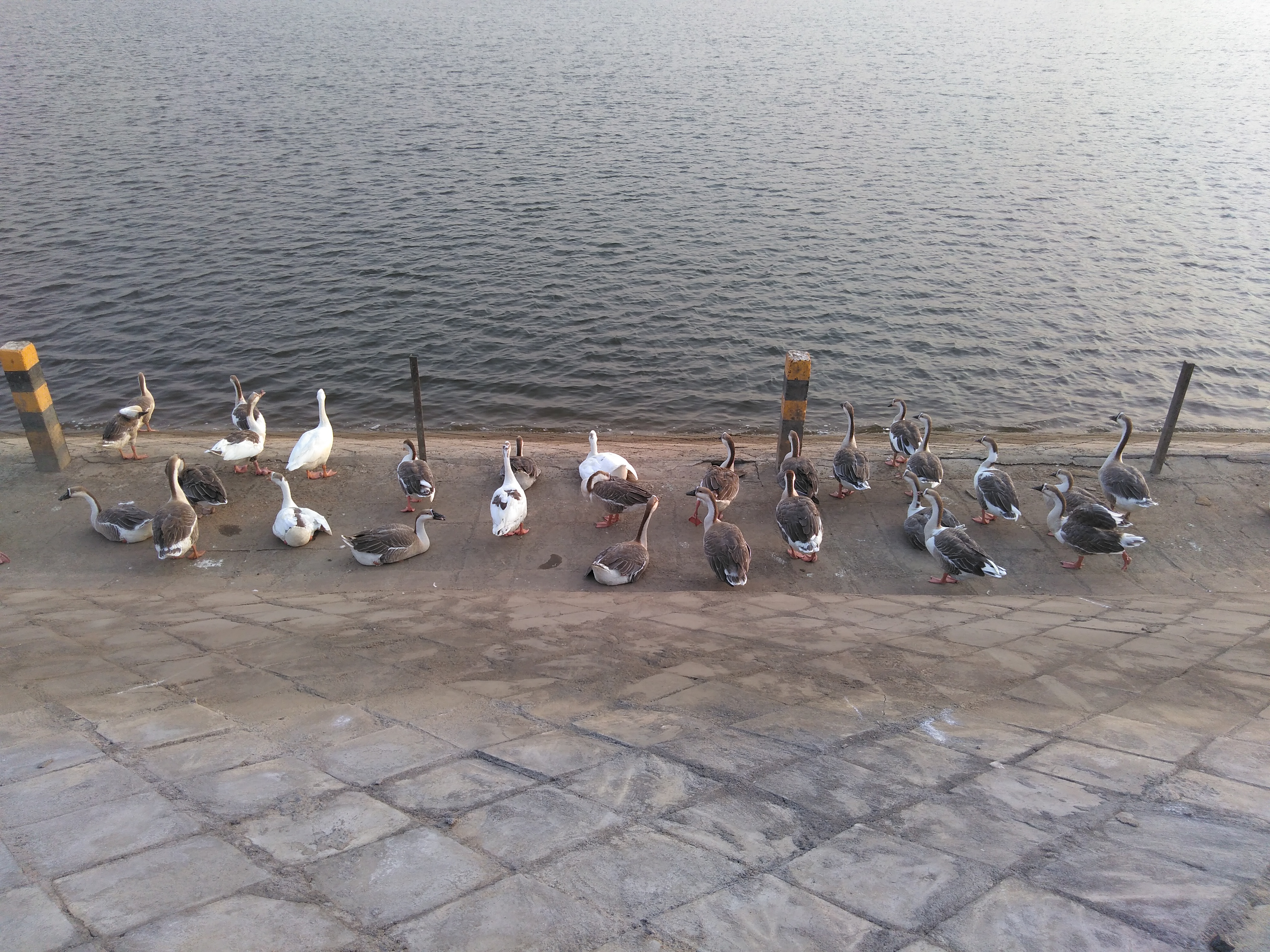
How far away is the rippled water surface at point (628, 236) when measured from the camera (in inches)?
718

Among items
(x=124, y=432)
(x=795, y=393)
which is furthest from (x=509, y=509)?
(x=124, y=432)

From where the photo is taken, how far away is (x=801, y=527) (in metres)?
9.32

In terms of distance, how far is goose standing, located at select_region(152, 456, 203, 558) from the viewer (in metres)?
9.24

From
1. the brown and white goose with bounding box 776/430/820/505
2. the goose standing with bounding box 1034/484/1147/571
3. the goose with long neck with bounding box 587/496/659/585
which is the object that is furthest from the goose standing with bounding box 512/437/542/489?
the goose standing with bounding box 1034/484/1147/571

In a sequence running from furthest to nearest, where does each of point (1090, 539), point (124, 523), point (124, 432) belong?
1. point (124, 432)
2. point (124, 523)
3. point (1090, 539)

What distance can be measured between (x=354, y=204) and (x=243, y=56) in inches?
980

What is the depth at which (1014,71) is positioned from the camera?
44.3 metres

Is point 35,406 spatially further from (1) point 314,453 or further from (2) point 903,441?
(2) point 903,441

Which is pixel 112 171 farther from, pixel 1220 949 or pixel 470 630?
pixel 1220 949

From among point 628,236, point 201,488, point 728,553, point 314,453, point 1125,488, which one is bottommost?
point 201,488

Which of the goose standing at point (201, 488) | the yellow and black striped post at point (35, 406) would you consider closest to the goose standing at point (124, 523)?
the goose standing at point (201, 488)

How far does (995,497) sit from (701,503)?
352 centimetres

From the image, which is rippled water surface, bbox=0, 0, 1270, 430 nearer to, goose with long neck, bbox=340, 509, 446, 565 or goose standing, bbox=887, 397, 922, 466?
goose standing, bbox=887, 397, 922, 466

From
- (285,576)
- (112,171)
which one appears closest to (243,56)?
(112,171)
